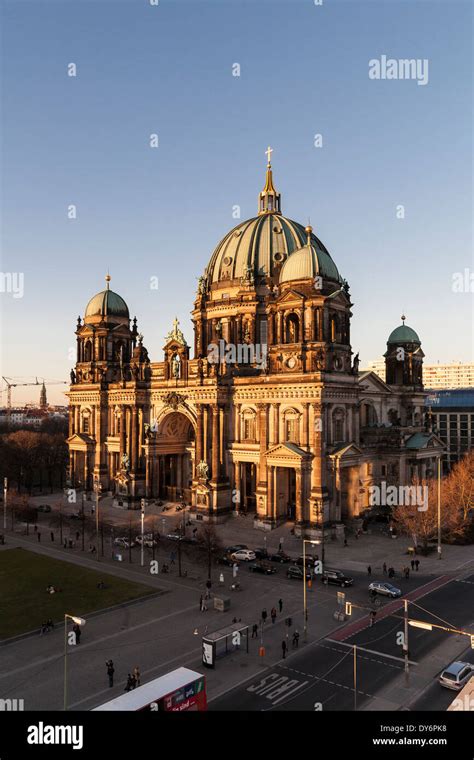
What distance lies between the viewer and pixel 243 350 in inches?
3743

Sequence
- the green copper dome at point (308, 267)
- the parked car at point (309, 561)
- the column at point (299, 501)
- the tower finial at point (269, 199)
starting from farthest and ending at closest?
the tower finial at point (269, 199) < the green copper dome at point (308, 267) < the column at point (299, 501) < the parked car at point (309, 561)

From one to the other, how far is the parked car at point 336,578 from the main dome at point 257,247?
53.7 meters

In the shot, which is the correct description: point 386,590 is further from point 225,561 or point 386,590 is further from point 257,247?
point 257,247

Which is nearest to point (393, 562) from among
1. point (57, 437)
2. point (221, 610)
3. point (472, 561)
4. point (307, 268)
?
point (472, 561)

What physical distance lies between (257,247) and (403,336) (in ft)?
93.4

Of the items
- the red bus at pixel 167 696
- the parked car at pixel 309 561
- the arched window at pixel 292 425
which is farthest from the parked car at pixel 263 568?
the red bus at pixel 167 696

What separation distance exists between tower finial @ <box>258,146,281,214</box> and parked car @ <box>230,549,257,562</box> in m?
65.6

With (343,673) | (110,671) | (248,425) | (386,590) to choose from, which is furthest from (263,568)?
(248,425)

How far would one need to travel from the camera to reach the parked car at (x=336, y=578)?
56219 millimetres

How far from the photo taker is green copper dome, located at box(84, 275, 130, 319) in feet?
365

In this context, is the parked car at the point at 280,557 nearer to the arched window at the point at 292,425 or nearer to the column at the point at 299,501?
the column at the point at 299,501

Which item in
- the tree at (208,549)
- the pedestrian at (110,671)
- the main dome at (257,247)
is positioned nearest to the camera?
the pedestrian at (110,671)

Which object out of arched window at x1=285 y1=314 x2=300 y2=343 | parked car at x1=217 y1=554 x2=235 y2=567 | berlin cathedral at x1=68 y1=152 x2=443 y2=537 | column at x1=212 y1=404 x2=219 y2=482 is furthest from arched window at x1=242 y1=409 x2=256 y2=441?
parked car at x1=217 y1=554 x2=235 y2=567
